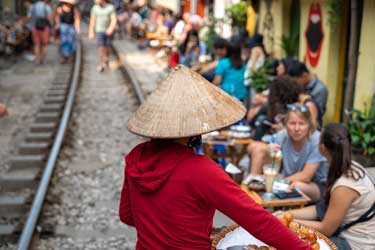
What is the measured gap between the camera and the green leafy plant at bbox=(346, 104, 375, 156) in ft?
21.0

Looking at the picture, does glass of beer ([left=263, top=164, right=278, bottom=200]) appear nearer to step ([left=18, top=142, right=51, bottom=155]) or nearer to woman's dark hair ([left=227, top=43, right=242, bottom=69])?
woman's dark hair ([left=227, top=43, right=242, bottom=69])

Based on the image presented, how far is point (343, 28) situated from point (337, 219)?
5.58 metres

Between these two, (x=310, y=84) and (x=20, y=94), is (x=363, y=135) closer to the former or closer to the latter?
(x=310, y=84)

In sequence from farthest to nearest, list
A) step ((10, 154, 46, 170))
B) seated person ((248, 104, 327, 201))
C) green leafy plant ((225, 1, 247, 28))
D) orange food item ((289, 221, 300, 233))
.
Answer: green leafy plant ((225, 1, 247, 28)), step ((10, 154, 46, 170)), seated person ((248, 104, 327, 201)), orange food item ((289, 221, 300, 233))

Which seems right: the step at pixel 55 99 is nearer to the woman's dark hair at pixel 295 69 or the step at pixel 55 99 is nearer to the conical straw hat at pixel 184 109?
the woman's dark hair at pixel 295 69

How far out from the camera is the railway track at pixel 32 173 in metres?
5.38

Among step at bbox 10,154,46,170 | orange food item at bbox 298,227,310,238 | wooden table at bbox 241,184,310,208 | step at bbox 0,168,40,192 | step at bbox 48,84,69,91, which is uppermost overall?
orange food item at bbox 298,227,310,238

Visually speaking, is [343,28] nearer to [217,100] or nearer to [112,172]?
[112,172]

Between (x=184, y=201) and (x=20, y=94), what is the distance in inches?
422

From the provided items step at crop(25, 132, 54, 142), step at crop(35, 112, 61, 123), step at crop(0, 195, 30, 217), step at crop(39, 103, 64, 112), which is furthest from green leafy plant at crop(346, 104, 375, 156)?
step at crop(39, 103, 64, 112)

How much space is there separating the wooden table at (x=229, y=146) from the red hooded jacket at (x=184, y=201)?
3.80 meters

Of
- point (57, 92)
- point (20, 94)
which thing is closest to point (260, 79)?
point (57, 92)

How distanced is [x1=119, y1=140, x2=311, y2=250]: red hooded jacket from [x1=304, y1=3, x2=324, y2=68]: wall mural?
23.0 feet

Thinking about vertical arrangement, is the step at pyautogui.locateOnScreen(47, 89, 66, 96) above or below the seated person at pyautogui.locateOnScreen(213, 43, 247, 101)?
below
